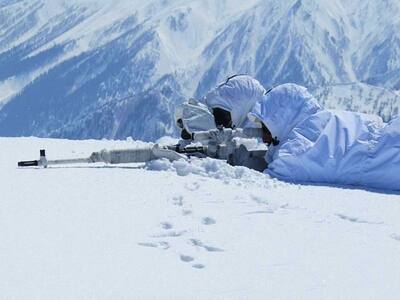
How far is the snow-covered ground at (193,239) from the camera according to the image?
5.43 m

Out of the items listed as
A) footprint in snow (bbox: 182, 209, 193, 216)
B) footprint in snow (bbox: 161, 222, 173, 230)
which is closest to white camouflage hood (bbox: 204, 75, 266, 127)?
footprint in snow (bbox: 182, 209, 193, 216)

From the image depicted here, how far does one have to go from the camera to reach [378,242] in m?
6.81

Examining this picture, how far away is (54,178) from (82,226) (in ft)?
10.3

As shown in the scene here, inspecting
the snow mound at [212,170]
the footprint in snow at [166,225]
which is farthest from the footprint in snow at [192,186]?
the footprint in snow at [166,225]

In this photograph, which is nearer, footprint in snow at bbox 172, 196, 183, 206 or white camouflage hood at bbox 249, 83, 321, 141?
footprint in snow at bbox 172, 196, 183, 206

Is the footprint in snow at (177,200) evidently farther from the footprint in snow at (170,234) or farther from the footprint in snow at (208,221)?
the footprint in snow at (170,234)

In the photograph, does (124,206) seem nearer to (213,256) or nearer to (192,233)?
(192,233)

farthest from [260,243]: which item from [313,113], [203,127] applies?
[203,127]

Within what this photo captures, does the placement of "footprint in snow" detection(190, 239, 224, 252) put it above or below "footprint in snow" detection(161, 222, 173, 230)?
below

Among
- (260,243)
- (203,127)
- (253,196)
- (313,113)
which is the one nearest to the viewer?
(260,243)

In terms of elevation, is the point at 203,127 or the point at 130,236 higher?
the point at 203,127

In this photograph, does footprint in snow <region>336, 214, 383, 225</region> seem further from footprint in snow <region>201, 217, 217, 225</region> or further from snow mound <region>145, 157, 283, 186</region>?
snow mound <region>145, 157, 283, 186</region>

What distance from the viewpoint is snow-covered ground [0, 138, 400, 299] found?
5.43 meters

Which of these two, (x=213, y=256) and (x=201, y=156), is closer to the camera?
(x=213, y=256)
